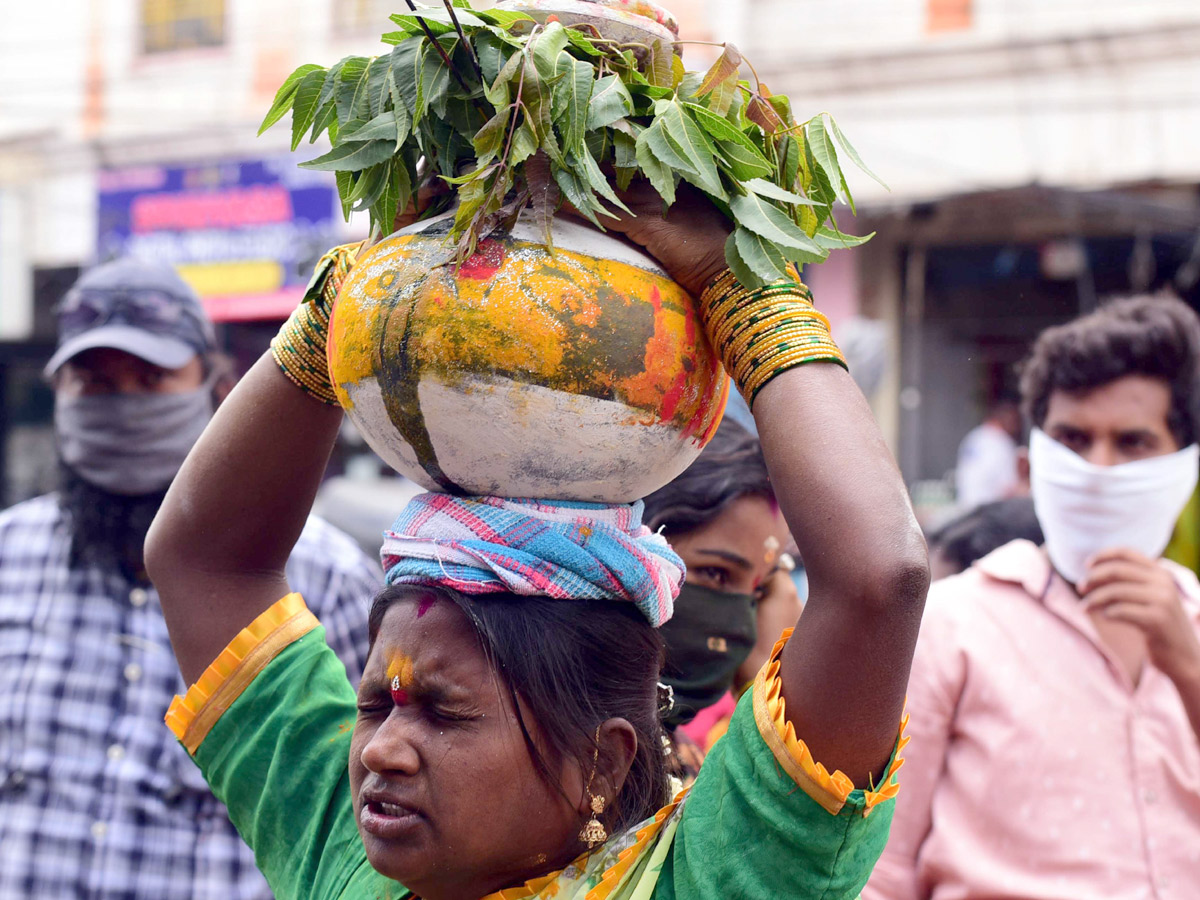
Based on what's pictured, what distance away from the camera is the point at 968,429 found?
35.9 ft

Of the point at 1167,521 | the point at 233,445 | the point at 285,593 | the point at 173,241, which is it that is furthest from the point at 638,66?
the point at 173,241

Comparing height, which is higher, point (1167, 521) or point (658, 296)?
point (658, 296)

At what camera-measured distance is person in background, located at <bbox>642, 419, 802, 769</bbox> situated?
7.77ft

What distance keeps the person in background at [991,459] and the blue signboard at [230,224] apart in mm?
5678

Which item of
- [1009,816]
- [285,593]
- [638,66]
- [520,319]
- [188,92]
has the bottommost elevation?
[188,92]

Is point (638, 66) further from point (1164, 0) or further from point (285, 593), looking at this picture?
point (1164, 0)

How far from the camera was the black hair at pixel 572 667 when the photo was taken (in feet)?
5.29

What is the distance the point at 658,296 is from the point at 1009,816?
1695mm

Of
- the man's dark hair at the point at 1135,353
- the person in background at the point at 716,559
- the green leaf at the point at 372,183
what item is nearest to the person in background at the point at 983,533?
the man's dark hair at the point at 1135,353

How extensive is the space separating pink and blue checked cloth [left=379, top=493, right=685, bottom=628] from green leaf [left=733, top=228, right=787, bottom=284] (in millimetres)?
364

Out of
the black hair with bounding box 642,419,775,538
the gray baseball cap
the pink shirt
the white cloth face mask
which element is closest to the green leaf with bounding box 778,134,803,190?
the black hair with bounding box 642,419,775,538

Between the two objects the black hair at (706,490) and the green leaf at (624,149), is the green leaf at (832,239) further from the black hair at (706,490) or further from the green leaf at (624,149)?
the black hair at (706,490)

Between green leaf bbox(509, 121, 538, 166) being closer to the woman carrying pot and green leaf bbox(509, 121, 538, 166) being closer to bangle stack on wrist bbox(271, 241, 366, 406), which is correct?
the woman carrying pot

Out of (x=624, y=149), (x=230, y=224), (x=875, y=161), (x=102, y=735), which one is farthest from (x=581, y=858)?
(x=230, y=224)
